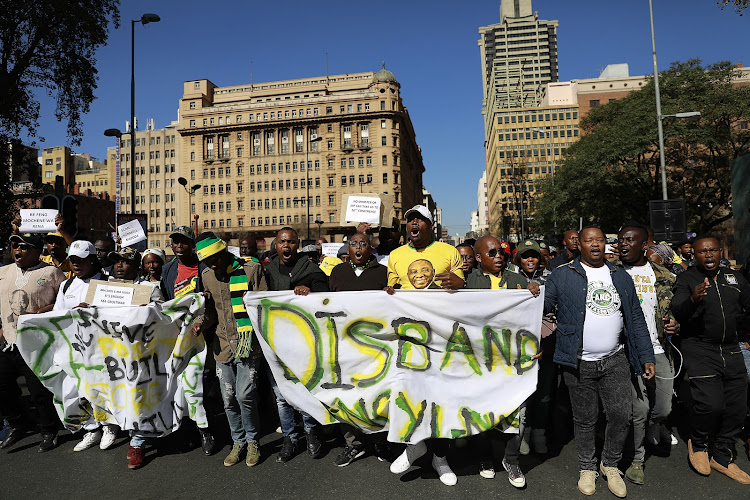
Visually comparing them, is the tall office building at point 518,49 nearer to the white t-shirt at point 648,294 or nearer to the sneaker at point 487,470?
the white t-shirt at point 648,294

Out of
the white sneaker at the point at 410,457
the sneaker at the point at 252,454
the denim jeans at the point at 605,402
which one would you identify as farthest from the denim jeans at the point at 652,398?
the sneaker at the point at 252,454

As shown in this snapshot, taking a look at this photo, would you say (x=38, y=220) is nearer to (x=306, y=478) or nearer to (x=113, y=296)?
(x=113, y=296)

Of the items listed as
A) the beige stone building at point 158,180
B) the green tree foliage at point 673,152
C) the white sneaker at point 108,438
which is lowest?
the white sneaker at point 108,438

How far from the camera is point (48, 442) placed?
4996mm

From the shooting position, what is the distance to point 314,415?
14.1ft

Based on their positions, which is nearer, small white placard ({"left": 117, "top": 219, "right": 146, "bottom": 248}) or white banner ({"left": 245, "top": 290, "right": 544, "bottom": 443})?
white banner ({"left": 245, "top": 290, "right": 544, "bottom": 443})

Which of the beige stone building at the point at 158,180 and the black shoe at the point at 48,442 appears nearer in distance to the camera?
the black shoe at the point at 48,442

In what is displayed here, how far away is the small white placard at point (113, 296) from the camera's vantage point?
487 cm

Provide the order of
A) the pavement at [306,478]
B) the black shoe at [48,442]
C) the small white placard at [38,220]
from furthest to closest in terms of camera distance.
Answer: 1. the small white placard at [38,220]
2. the black shoe at [48,442]
3. the pavement at [306,478]

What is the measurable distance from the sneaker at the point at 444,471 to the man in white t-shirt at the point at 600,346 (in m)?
0.95

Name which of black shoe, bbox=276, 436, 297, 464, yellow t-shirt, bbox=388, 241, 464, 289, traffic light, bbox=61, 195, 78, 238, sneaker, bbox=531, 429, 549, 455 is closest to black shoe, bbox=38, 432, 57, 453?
black shoe, bbox=276, 436, 297, 464

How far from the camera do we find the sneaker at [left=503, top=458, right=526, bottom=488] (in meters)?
3.88

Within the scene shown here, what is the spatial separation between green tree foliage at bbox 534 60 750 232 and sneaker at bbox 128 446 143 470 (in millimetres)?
27191

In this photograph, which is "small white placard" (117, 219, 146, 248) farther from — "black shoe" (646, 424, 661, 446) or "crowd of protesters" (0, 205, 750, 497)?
"black shoe" (646, 424, 661, 446)
